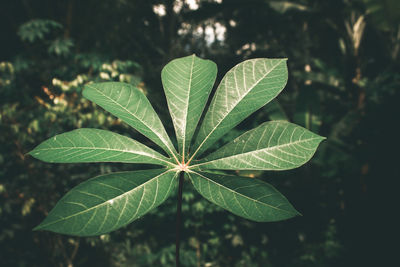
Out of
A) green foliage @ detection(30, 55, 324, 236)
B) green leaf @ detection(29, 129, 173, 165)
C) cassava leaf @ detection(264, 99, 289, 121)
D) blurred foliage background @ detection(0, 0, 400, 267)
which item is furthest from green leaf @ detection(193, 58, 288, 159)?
cassava leaf @ detection(264, 99, 289, 121)

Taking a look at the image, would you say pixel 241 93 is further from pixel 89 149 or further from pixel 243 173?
pixel 243 173

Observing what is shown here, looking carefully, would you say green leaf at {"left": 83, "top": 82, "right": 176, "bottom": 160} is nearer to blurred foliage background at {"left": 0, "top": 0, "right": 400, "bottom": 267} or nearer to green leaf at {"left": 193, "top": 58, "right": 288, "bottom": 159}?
green leaf at {"left": 193, "top": 58, "right": 288, "bottom": 159}

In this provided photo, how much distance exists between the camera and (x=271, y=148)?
35 centimetres

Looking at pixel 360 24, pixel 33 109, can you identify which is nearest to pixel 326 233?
pixel 360 24

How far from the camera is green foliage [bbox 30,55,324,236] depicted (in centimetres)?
29

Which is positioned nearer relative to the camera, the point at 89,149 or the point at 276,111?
the point at 89,149

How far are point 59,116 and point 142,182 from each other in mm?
1455

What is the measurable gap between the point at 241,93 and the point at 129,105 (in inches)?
7.4

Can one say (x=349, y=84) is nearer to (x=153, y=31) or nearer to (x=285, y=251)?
(x=285, y=251)

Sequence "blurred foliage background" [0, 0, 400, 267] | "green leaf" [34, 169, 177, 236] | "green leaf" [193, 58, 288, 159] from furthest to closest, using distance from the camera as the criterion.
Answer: "blurred foliage background" [0, 0, 400, 267], "green leaf" [193, 58, 288, 159], "green leaf" [34, 169, 177, 236]

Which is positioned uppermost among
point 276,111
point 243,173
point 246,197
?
point 276,111

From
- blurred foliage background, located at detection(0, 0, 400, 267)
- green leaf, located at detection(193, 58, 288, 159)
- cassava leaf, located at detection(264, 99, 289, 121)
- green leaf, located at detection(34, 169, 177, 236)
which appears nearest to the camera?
green leaf, located at detection(34, 169, 177, 236)

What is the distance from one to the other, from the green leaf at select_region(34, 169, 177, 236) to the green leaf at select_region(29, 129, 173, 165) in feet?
0.13

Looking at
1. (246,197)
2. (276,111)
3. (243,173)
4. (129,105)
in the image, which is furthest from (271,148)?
(276,111)
